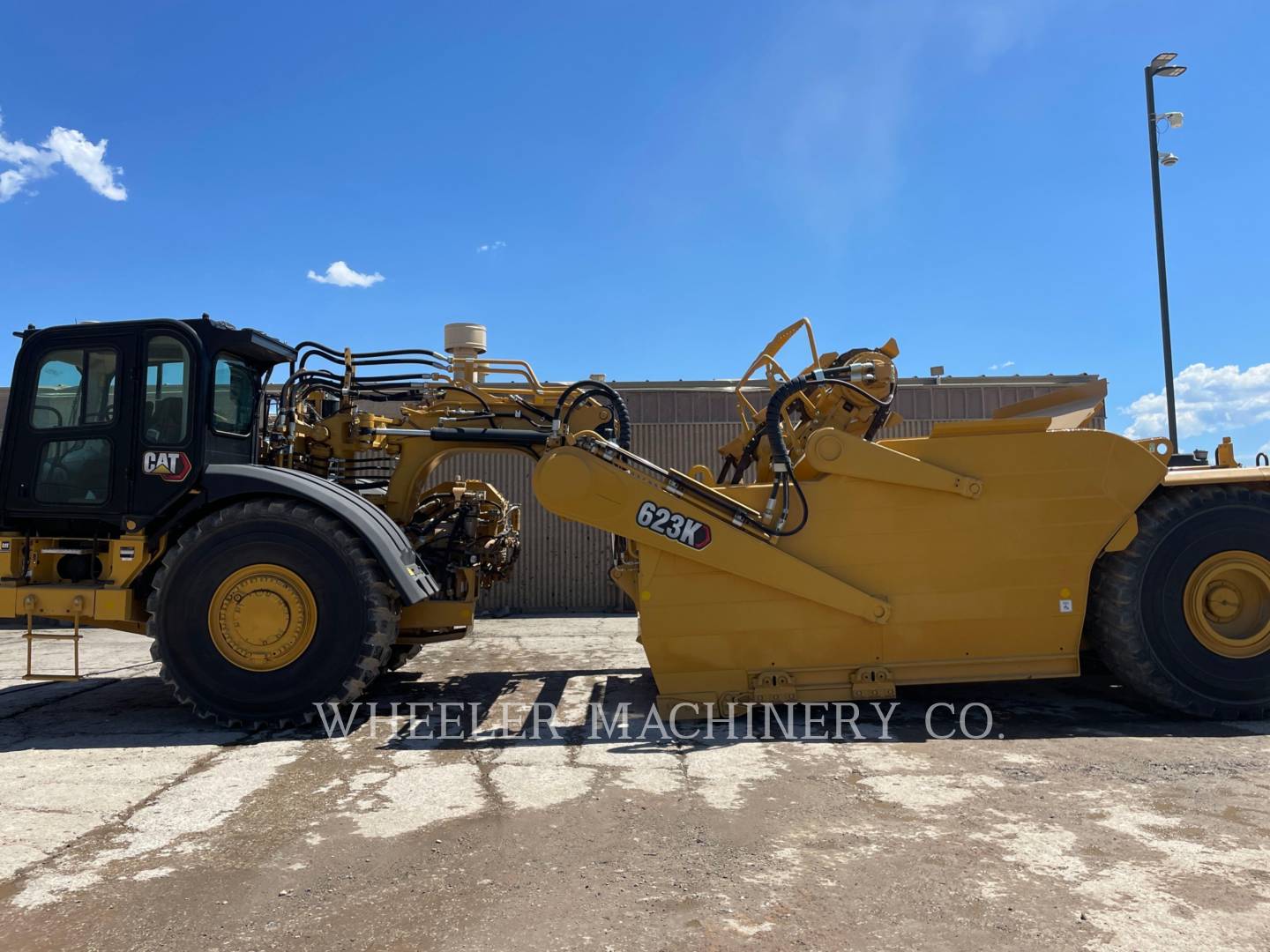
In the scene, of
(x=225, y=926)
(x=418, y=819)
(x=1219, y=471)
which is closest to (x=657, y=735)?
(x=418, y=819)

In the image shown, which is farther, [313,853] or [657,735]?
[657,735]

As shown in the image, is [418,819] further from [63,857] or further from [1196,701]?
[1196,701]

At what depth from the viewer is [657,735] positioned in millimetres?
4895

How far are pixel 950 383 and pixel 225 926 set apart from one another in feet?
40.1

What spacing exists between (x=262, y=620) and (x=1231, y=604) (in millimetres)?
6439

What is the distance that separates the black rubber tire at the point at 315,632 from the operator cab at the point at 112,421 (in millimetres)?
604

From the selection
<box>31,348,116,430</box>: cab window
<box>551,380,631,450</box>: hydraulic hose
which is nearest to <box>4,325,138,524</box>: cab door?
<box>31,348,116,430</box>: cab window

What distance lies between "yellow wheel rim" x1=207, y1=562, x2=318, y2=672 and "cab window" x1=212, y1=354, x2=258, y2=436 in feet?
4.14

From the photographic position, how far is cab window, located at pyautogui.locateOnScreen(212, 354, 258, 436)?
18.6 feet

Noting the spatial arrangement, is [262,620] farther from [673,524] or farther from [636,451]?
[636,451]

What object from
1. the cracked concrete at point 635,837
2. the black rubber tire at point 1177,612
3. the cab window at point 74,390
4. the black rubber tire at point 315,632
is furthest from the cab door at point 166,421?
the black rubber tire at point 1177,612

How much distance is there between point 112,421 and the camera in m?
5.53

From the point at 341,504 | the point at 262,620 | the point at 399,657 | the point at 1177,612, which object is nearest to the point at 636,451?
the point at 399,657

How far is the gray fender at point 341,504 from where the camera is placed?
5199 mm
